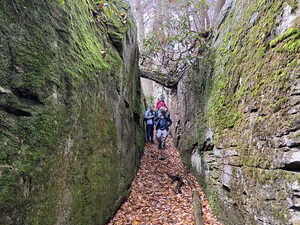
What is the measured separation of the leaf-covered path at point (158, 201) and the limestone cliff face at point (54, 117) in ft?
2.12

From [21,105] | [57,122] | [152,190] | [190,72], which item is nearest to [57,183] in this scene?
[57,122]

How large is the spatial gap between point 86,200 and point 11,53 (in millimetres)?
2400

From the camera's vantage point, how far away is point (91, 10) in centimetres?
380

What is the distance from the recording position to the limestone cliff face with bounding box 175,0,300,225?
2.15 metres

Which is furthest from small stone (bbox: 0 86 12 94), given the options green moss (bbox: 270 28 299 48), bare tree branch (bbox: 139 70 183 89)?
bare tree branch (bbox: 139 70 183 89)

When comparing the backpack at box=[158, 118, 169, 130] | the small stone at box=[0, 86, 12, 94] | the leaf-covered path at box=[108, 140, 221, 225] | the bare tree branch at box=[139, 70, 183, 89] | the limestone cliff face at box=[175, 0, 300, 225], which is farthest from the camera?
Result: the bare tree branch at box=[139, 70, 183, 89]

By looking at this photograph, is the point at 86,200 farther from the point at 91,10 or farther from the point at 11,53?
the point at 91,10

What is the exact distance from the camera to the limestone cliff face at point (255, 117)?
7.04ft

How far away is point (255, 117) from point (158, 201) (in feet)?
11.1

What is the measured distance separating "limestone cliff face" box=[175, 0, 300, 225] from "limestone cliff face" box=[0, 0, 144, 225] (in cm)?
259

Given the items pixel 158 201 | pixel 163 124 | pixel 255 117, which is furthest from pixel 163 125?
pixel 255 117

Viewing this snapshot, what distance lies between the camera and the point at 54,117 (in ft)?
7.16

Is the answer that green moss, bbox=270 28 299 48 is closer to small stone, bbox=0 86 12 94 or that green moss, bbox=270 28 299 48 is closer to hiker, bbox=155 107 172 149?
small stone, bbox=0 86 12 94

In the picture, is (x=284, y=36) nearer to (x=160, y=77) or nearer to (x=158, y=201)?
(x=158, y=201)
